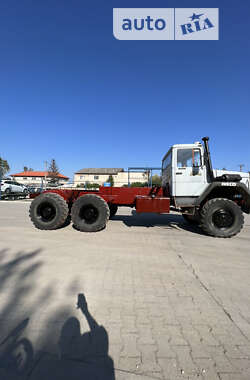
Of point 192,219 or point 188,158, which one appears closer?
point 188,158

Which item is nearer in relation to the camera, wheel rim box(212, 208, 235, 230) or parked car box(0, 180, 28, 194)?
wheel rim box(212, 208, 235, 230)

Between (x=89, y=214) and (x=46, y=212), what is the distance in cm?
165

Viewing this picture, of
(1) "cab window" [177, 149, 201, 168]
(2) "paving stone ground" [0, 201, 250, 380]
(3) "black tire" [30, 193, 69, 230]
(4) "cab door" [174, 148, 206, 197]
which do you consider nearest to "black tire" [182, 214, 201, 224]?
(4) "cab door" [174, 148, 206, 197]

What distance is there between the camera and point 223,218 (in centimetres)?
538

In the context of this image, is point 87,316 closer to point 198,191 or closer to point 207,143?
point 198,191

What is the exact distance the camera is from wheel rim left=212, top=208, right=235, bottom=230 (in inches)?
210

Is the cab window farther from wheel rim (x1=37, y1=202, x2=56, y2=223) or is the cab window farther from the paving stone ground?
wheel rim (x1=37, y1=202, x2=56, y2=223)

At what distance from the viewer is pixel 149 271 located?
3047mm

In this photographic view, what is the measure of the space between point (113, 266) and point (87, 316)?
1281mm

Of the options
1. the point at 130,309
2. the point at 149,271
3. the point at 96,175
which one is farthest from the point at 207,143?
the point at 96,175

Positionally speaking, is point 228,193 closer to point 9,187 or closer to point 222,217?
point 222,217

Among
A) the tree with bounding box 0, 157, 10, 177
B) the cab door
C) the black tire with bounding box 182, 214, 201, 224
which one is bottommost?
the black tire with bounding box 182, 214, 201, 224

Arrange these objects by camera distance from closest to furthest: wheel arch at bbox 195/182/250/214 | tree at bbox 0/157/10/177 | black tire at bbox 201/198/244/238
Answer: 1. black tire at bbox 201/198/244/238
2. wheel arch at bbox 195/182/250/214
3. tree at bbox 0/157/10/177

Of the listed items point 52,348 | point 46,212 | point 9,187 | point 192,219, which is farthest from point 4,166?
point 52,348
